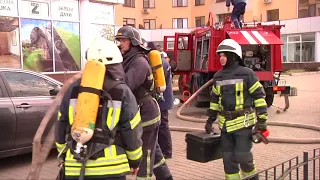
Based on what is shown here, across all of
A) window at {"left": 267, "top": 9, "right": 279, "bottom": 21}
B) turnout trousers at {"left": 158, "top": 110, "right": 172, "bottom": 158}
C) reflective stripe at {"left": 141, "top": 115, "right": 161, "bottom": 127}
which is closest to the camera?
reflective stripe at {"left": 141, "top": 115, "right": 161, "bottom": 127}

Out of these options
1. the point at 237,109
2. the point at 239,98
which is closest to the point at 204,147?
the point at 237,109

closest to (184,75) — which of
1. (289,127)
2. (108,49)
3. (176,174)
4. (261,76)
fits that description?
(261,76)

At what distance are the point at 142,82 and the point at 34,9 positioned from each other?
13.5 m

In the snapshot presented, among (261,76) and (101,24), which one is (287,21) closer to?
(101,24)

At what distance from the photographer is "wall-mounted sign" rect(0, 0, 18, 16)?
15.3 m

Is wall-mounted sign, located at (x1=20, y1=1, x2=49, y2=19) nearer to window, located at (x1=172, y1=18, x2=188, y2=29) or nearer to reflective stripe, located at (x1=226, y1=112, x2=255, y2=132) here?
reflective stripe, located at (x1=226, y1=112, x2=255, y2=132)

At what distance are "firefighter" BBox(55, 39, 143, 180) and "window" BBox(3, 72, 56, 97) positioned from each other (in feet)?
10.6

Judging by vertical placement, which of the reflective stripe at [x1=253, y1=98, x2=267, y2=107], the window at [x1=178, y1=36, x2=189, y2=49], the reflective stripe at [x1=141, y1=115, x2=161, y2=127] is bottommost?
the reflective stripe at [x1=141, y1=115, x2=161, y2=127]

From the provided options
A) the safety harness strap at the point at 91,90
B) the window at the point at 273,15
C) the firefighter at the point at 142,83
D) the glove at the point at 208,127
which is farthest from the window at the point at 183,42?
the window at the point at 273,15

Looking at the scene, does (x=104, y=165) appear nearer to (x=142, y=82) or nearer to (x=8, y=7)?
(x=142, y=82)

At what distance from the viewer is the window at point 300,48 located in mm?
36375

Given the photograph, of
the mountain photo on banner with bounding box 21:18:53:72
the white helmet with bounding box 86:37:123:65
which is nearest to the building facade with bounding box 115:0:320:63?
the mountain photo on banner with bounding box 21:18:53:72

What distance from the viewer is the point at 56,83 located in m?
6.58

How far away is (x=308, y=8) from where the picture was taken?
37438 millimetres
